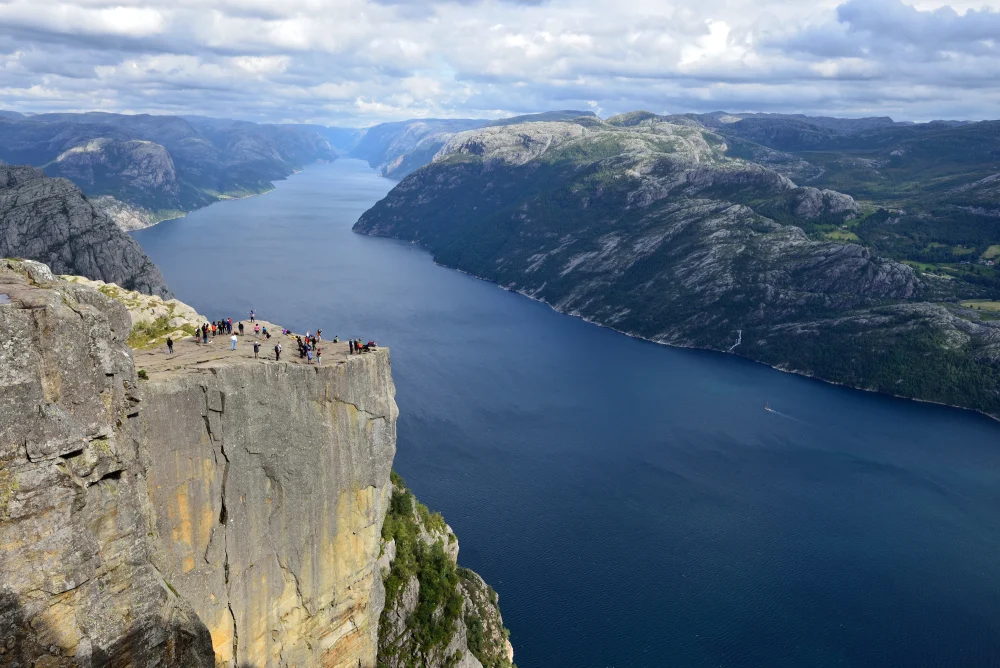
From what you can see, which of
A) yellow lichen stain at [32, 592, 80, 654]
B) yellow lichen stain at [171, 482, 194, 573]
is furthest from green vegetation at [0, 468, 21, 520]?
yellow lichen stain at [171, 482, 194, 573]

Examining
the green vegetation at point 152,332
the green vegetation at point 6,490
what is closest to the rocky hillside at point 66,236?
the green vegetation at point 152,332

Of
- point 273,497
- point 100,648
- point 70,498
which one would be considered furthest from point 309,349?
point 100,648

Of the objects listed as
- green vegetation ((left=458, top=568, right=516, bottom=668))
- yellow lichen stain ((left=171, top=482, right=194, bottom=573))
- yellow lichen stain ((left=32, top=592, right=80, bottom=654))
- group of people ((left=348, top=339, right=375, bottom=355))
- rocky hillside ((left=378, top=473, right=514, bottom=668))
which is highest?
group of people ((left=348, top=339, right=375, bottom=355))

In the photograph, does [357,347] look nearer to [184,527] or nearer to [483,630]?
[184,527]

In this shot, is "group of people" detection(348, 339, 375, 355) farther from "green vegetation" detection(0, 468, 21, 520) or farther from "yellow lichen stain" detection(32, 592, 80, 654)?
"green vegetation" detection(0, 468, 21, 520)

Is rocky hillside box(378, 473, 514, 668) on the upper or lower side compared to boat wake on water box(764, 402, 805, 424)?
upper

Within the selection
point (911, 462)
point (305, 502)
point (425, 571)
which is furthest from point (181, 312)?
point (911, 462)

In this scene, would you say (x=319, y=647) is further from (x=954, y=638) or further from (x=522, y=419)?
(x=522, y=419)
